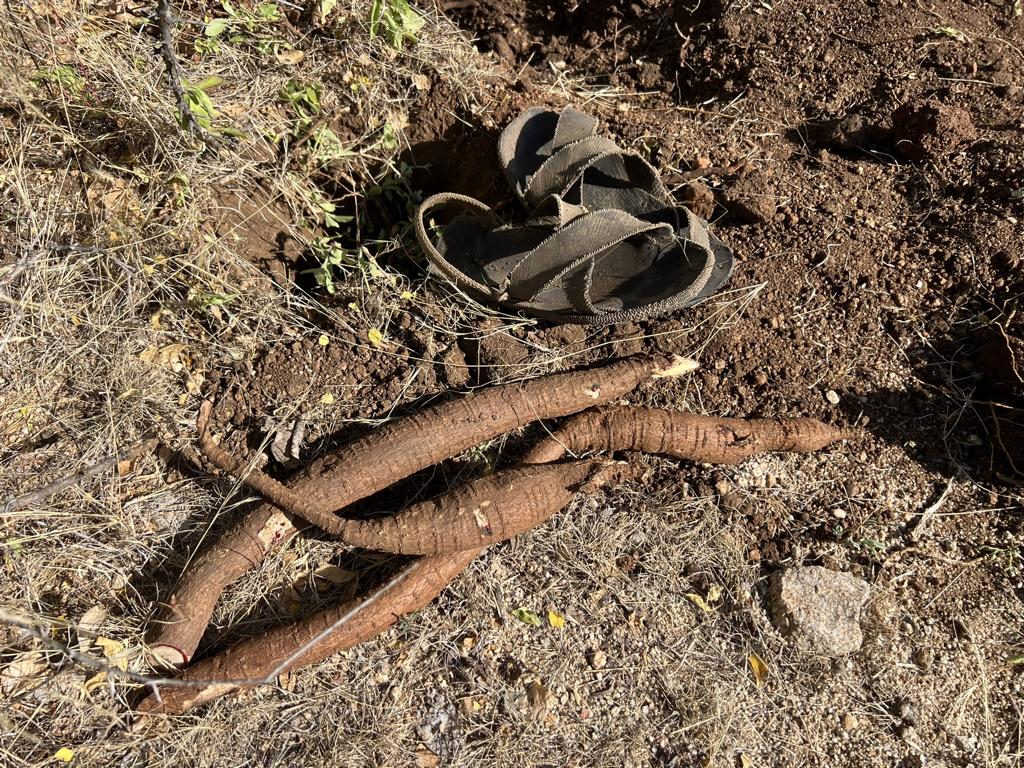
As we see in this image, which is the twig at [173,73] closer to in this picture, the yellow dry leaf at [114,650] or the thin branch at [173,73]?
the thin branch at [173,73]

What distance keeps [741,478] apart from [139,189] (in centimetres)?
240

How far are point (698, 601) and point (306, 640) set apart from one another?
1.28 m

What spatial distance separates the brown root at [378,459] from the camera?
6.10 ft

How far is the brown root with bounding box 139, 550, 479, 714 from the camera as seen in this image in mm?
1818

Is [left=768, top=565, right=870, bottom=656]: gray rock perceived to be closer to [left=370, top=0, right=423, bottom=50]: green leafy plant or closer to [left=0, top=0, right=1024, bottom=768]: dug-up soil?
[left=0, top=0, right=1024, bottom=768]: dug-up soil

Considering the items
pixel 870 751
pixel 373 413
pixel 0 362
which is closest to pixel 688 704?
pixel 870 751

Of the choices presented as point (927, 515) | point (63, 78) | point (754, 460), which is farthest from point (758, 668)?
point (63, 78)

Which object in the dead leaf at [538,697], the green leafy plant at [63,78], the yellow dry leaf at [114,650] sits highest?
the green leafy plant at [63,78]

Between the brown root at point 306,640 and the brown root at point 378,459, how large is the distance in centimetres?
11

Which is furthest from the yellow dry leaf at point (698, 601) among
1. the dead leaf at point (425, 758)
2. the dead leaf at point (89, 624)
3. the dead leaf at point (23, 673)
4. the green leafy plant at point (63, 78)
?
the green leafy plant at point (63, 78)

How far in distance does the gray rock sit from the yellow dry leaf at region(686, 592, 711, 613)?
206mm

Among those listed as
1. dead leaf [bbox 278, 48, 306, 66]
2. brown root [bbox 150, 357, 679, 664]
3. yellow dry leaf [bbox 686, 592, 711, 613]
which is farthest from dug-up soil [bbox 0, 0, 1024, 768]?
dead leaf [bbox 278, 48, 306, 66]

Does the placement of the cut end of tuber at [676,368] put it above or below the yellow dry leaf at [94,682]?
above

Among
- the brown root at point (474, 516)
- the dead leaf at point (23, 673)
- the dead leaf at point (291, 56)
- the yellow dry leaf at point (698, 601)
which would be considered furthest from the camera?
the dead leaf at point (291, 56)
